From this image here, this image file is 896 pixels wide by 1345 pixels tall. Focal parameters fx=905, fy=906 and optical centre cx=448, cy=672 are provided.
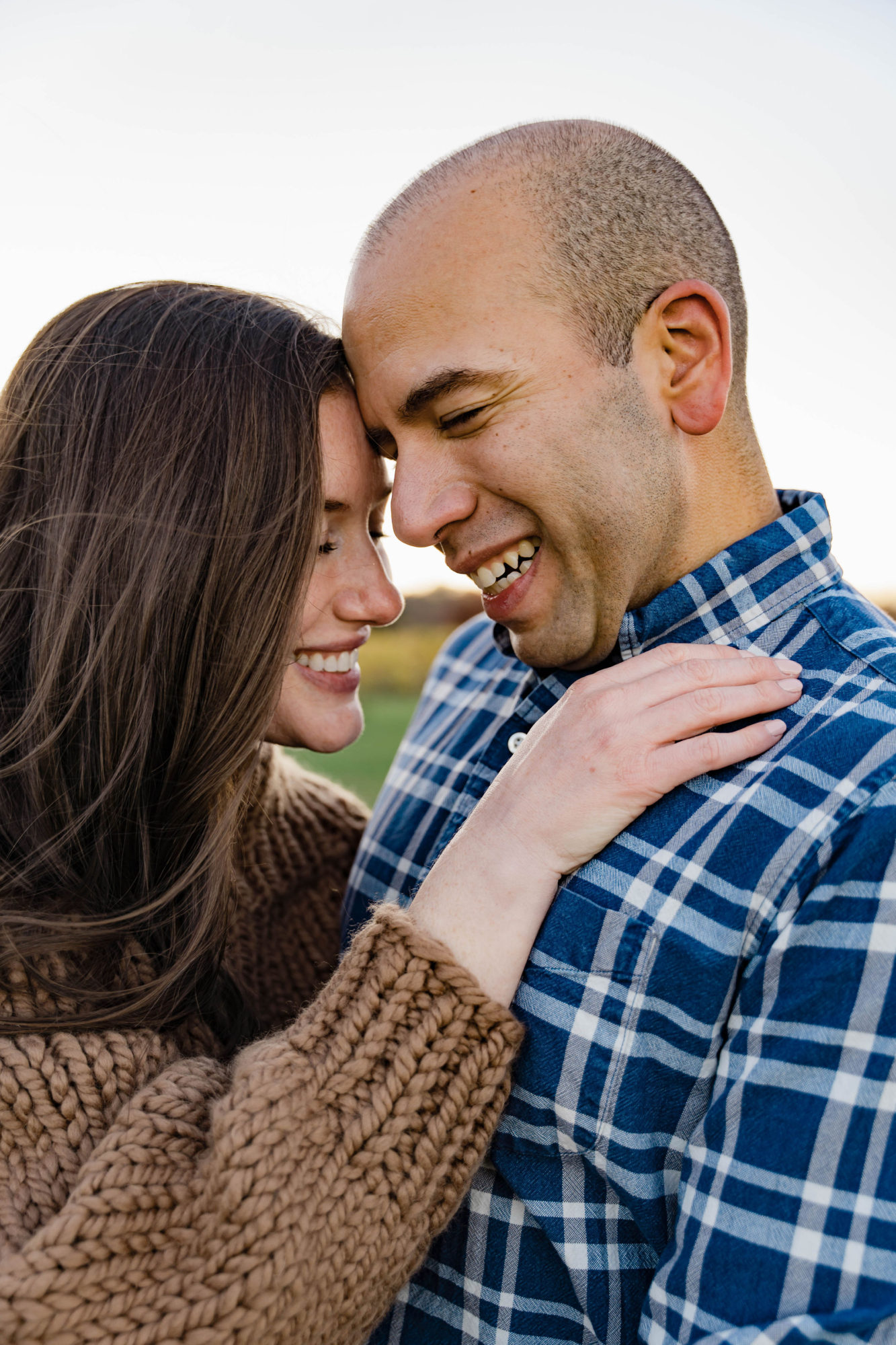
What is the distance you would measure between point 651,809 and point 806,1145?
0.49 metres

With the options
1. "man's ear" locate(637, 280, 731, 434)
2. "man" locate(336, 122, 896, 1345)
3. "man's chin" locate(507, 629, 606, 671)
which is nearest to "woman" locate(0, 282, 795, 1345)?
"man" locate(336, 122, 896, 1345)

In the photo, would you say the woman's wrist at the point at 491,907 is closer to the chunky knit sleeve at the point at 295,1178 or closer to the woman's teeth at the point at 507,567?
the chunky knit sleeve at the point at 295,1178

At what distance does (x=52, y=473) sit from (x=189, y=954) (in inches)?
36.6

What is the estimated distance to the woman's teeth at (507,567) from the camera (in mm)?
1740

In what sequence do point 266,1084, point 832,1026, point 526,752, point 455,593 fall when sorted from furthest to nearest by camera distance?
point 455,593, point 526,752, point 266,1084, point 832,1026

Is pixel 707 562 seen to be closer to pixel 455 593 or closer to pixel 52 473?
pixel 52 473

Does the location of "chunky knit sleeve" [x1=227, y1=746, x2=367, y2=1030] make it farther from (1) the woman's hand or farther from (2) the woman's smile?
(1) the woman's hand

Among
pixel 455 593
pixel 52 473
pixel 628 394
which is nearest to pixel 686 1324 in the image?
pixel 628 394

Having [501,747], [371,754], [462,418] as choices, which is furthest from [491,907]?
[371,754]

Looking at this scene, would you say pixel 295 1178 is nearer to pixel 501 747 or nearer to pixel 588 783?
pixel 588 783

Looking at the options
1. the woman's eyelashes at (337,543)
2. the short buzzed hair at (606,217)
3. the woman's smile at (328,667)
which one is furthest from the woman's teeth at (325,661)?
the short buzzed hair at (606,217)

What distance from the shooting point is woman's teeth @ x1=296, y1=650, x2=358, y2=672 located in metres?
2.01

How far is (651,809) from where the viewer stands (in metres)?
1.39

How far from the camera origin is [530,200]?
163 cm
